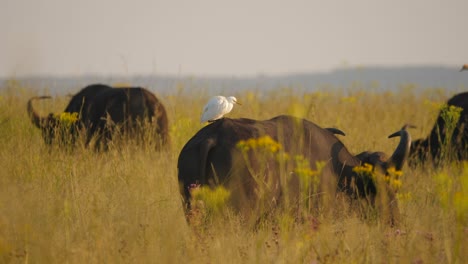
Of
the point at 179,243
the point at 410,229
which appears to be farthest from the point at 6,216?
Result: the point at 410,229

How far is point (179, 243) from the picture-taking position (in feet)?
16.3

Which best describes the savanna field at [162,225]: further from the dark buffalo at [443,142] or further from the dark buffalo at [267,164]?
the dark buffalo at [443,142]

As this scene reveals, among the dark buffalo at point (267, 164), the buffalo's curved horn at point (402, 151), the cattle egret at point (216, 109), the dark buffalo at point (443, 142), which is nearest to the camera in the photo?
the dark buffalo at point (267, 164)

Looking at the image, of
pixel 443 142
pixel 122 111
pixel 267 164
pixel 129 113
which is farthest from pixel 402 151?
pixel 122 111

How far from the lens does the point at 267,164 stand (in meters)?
5.50

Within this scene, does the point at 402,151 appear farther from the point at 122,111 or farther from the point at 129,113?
the point at 122,111

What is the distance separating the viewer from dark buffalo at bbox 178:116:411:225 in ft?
17.5

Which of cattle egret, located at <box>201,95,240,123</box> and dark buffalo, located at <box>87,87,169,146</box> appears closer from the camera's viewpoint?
cattle egret, located at <box>201,95,240,123</box>

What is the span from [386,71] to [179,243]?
94.1 m

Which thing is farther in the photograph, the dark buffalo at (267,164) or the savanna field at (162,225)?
the dark buffalo at (267,164)

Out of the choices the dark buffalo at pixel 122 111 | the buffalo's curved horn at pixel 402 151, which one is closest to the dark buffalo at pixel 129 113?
the dark buffalo at pixel 122 111

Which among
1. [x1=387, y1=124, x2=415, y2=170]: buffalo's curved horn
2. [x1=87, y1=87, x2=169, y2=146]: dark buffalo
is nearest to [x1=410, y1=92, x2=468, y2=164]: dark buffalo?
[x1=387, y1=124, x2=415, y2=170]: buffalo's curved horn

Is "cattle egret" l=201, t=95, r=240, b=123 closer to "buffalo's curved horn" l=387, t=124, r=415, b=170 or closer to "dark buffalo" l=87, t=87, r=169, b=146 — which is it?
"buffalo's curved horn" l=387, t=124, r=415, b=170

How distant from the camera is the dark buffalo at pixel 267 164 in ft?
17.5
